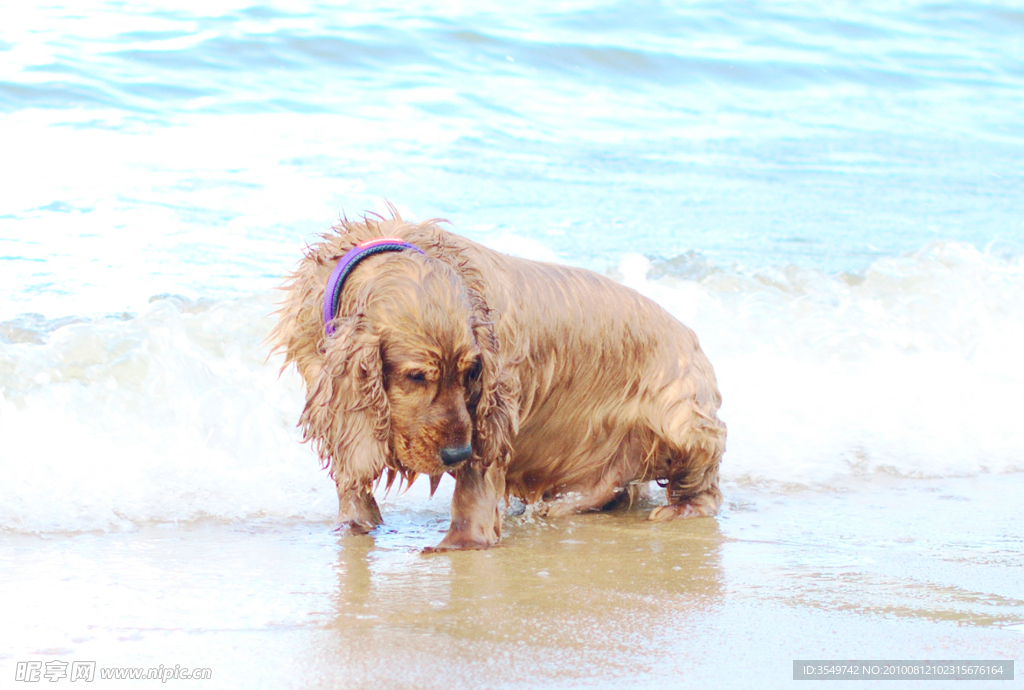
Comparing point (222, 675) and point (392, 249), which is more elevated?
point (392, 249)

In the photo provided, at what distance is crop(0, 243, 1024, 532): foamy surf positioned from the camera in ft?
14.7

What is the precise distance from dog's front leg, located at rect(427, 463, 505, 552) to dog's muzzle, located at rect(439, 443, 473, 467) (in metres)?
0.46

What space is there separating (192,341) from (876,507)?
3260mm

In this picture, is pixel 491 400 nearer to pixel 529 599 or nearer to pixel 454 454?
pixel 454 454

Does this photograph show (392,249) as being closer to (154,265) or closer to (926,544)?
(926,544)

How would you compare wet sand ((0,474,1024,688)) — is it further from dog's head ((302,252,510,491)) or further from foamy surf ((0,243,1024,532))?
dog's head ((302,252,510,491))

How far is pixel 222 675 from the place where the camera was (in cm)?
284

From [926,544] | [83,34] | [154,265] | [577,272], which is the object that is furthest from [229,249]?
[83,34]

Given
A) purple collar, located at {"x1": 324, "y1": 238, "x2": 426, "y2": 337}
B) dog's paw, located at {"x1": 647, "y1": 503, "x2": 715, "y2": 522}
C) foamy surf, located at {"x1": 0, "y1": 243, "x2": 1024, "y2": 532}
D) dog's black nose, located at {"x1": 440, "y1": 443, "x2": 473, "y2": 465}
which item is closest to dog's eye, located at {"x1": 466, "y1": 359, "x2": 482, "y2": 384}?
dog's black nose, located at {"x1": 440, "y1": 443, "x2": 473, "y2": 465}

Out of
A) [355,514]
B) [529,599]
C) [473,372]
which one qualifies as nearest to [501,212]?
[355,514]

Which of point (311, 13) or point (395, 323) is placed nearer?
point (395, 323)

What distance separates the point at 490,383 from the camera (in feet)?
12.1

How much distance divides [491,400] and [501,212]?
209 inches

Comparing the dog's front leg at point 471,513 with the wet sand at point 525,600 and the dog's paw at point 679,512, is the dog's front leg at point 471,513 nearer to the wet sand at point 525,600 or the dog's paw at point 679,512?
the wet sand at point 525,600
